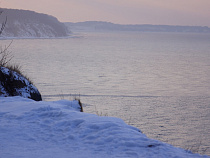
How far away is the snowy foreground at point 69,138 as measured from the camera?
3896 millimetres

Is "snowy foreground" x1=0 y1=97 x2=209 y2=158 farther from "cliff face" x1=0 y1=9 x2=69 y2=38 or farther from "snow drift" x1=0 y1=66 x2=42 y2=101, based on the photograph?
"cliff face" x1=0 y1=9 x2=69 y2=38

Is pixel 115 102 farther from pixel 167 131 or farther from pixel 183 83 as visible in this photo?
pixel 183 83

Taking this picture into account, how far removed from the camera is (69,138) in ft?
14.9

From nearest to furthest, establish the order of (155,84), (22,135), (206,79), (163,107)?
(22,135), (163,107), (155,84), (206,79)

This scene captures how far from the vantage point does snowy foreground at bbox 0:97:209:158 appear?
3.90 m

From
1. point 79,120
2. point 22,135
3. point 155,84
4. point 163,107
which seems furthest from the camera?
point 155,84

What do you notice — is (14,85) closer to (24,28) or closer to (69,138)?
(69,138)

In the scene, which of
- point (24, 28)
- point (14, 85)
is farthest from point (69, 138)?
point (24, 28)

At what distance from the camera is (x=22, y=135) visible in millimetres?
4559

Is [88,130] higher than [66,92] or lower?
higher

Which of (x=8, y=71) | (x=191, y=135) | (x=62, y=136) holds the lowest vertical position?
(x=191, y=135)

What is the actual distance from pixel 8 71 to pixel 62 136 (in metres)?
4.70

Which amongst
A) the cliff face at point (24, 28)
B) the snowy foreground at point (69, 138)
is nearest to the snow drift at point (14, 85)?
the snowy foreground at point (69, 138)

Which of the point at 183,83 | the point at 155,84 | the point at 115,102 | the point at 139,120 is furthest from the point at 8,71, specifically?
the point at 183,83
